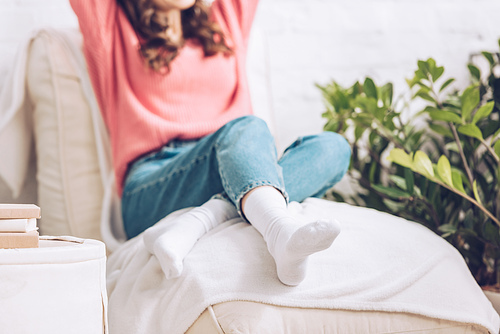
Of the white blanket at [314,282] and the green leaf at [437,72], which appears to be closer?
the white blanket at [314,282]

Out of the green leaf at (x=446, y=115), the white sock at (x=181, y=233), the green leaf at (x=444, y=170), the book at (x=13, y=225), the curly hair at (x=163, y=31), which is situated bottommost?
the white sock at (x=181, y=233)

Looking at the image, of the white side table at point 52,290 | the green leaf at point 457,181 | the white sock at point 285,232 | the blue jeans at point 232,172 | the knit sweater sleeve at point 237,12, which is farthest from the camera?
the knit sweater sleeve at point 237,12

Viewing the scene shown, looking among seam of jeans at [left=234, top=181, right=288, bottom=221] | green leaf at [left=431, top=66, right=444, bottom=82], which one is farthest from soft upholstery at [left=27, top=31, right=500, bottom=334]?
green leaf at [left=431, top=66, right=444, bottom=82]

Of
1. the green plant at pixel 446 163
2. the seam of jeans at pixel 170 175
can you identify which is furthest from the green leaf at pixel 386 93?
the seam of jeans at pixel 170 175

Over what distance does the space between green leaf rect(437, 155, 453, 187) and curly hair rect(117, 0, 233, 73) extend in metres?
0.72

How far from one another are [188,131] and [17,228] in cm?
75

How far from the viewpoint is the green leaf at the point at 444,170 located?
103 cm

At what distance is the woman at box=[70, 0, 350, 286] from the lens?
91 cm

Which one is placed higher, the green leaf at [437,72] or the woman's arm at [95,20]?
the woman's arm at [95,20]

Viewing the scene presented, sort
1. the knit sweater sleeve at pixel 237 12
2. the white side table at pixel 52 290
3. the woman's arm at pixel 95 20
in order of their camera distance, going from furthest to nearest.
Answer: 1. the knit sweater sleeve at pixel 237 12
2. the woman's arm at pixel 95 20
3. the white side table at pixel 52 290

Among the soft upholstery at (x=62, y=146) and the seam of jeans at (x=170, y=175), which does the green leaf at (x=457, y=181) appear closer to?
the seam of jeans at (x=170, y=175)

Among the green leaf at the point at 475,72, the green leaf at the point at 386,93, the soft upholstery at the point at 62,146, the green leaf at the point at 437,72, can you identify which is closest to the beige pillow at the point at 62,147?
the soft upholstery at the point at 62,146

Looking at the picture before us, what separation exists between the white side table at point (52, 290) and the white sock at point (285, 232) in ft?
0.87

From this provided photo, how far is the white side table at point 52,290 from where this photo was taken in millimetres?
609
